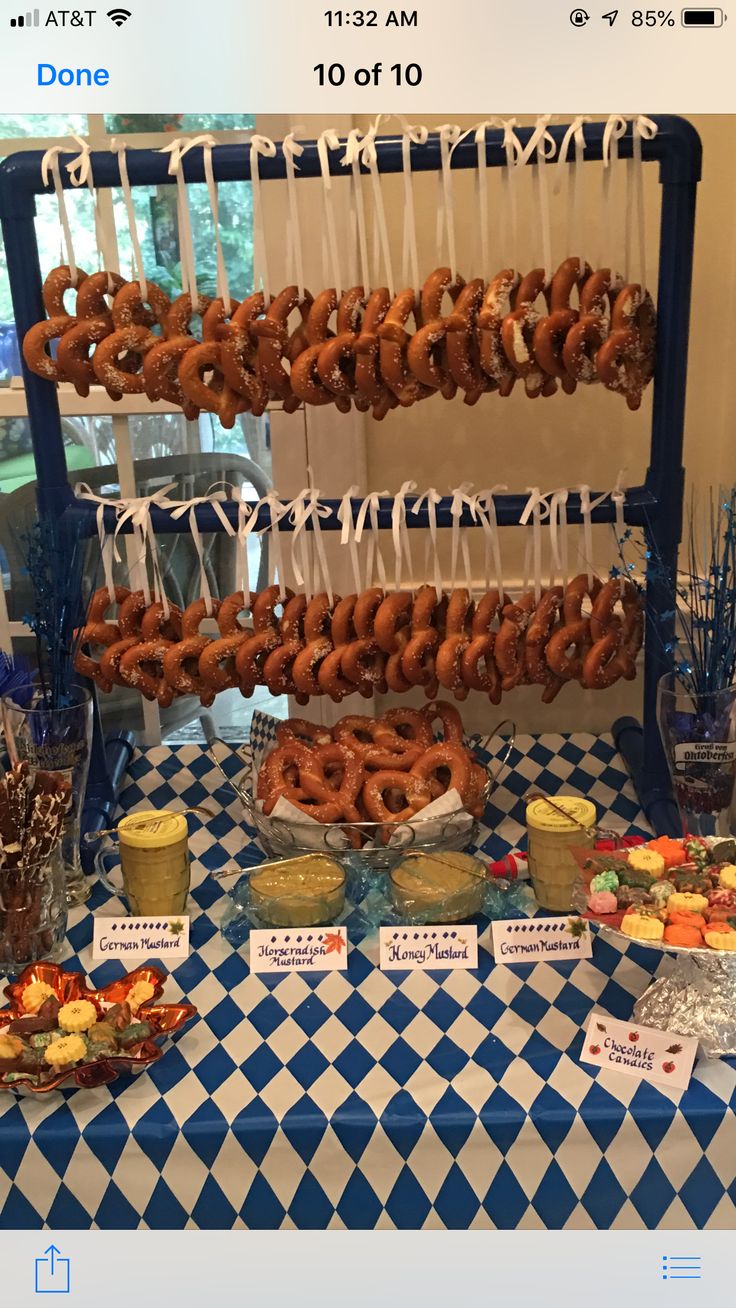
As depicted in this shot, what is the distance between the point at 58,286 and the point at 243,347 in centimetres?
21

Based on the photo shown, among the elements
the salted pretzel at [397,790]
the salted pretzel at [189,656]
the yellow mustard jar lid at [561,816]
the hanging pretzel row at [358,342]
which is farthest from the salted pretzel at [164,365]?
the yellow mustard jar lid at [561,816]

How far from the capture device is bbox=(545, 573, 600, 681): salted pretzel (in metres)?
1.28

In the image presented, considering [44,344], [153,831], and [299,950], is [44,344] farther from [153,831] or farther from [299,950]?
[299,950]

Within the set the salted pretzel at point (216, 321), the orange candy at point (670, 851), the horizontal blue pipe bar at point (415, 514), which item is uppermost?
the salted pretzel at point (216, 321)

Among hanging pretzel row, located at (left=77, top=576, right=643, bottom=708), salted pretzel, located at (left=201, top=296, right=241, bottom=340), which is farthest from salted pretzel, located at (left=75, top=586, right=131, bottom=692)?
salted pretzel, located at (left=201, top=296, right=241, bottom=340)

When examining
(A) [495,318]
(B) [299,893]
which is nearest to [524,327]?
(A) [495,318]

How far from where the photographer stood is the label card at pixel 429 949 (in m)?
1.14

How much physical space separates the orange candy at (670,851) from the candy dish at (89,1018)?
1.44 feet

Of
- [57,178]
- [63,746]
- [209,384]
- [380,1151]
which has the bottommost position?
[380,1151]

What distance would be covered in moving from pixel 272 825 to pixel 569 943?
0.33 metres

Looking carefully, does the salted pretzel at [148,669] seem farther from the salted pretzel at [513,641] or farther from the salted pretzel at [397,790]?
the salted pretzel at [513,641]

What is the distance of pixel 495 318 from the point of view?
117cm

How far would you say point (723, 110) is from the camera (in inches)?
29.4
